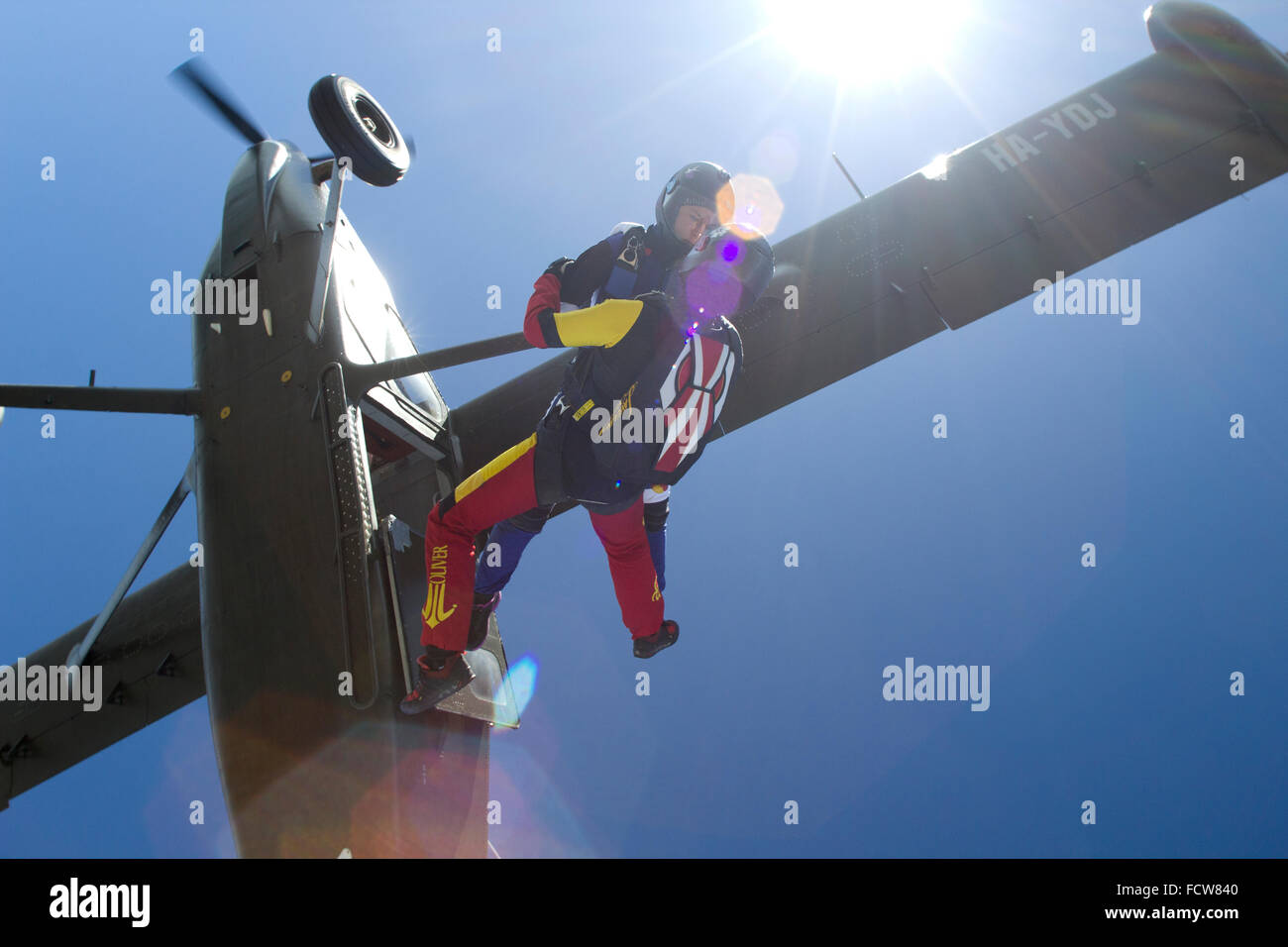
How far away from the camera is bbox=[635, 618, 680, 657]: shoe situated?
17.0 feet

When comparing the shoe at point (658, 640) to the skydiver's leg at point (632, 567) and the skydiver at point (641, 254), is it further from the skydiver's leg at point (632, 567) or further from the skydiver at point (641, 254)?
the skydiver at point (641, 254)

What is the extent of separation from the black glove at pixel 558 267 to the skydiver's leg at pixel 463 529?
0.96 m

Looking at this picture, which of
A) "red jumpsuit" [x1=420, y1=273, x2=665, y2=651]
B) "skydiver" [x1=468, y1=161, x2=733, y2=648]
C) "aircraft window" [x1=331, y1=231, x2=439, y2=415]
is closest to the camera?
"skydiver" [x1=468, y1=161, x2=733, y2=648]

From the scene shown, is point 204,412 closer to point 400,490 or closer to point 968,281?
point 400,490

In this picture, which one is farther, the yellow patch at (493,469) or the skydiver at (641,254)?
the yellow patch at (493,469)

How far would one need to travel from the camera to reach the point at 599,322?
13.7 feet

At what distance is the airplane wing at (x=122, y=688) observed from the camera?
868 cm

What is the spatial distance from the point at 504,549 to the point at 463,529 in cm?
34

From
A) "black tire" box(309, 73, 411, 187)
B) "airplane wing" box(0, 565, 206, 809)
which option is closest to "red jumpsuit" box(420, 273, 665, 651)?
"black tire" box(309, 73, 411, 187)

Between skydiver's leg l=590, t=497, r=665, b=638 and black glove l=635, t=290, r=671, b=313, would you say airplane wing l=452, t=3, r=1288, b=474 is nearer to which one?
skydiver's leg l=590, t=497, r=665, b=638

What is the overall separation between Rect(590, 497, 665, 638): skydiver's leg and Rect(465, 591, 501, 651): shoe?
0.83 meters

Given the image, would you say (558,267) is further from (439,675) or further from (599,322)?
(439,675)

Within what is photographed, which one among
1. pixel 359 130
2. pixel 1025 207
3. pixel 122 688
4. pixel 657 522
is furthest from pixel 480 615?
pixel 122 688

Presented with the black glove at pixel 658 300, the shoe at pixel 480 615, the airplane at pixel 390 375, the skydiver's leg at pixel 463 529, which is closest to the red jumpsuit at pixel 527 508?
the skydiver's leg at pixel 463 529
